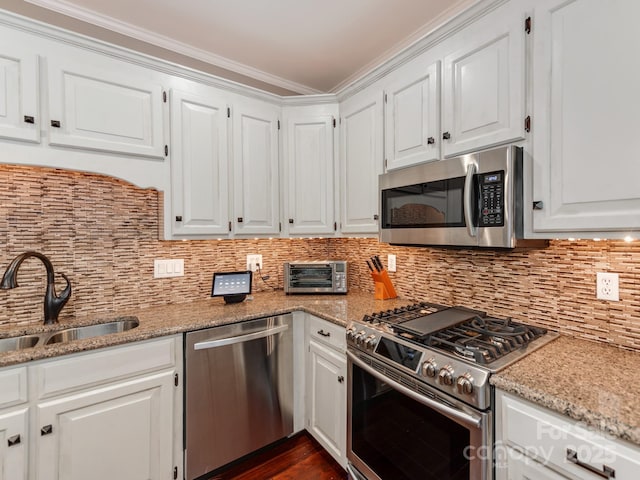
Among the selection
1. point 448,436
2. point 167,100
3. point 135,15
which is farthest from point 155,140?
point 448,436

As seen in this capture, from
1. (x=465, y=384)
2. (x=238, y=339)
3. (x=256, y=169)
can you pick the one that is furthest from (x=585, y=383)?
(x=256, y=169)

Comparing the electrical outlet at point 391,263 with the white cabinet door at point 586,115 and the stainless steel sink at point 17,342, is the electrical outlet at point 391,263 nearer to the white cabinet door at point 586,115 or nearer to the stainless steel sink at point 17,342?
the white cabinet door at point 586,115

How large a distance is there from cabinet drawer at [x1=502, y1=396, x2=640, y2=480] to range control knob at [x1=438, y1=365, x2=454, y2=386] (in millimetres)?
170

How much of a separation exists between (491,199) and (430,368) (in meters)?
0.75

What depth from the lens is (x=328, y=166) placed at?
7.59ft

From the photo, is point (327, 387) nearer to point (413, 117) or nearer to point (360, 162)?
point (360, 162)

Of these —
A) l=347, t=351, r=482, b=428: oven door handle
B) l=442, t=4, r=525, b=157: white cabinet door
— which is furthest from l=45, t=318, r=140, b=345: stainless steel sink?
l=442, t=4, r=525, b=157: white cabinet door

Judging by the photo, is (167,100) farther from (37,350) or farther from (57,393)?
(57,393)

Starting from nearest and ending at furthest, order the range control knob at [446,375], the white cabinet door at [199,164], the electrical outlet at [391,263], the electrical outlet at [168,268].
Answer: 1. the range control knob at [446,375]
2. the white cabinet door at [199,164]
3. the electrical outlet at [168,268]
4. the electrical outlet at [391,263]

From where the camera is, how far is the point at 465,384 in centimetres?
108

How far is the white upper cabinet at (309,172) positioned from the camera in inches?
91.2

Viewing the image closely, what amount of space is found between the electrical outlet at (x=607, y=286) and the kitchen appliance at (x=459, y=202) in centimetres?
25

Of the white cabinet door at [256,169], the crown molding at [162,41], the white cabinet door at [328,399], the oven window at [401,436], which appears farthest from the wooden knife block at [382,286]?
the crown molding at [162,41]

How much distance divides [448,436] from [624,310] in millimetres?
875
